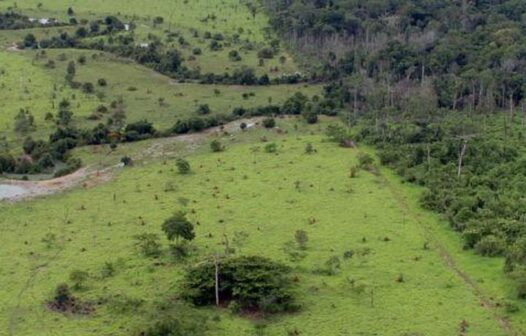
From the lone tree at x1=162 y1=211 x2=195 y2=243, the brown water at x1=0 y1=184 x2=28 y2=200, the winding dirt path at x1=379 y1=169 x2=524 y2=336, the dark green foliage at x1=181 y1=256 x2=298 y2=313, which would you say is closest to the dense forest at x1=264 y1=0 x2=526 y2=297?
the winding dirt path at x1=379 y1=169 x2=524 y2=336

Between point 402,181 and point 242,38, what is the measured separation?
5063cm

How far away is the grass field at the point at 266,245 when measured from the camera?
41938mm

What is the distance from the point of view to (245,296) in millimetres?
42625

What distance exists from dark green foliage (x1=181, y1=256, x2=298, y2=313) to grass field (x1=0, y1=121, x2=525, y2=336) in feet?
3.00

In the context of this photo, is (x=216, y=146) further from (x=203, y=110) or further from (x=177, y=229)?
(x=177, y=229)

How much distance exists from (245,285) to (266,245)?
26.4ft

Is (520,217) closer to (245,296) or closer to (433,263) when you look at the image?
(433,263)

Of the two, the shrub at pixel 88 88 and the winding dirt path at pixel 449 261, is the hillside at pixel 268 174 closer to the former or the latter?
the winding dirt path at pixel 449 261

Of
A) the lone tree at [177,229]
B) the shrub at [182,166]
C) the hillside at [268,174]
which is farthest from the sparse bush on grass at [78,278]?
the shrub at [182,166]

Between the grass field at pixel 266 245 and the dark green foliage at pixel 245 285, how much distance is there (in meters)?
0.92

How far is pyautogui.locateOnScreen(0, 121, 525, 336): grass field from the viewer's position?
41.9m

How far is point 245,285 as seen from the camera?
4262 cm

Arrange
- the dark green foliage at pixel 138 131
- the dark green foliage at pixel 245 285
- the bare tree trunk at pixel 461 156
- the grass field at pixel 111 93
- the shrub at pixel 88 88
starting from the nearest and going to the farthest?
the dark green foliage at pixel 245 285, the bare tree trunk at pixel 461 156, the dark green foliage at pixel 138 131, the grass field at pixel 111 93, the shrub at pixel 88 88

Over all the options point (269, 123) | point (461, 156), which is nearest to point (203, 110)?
point (269, 123)
